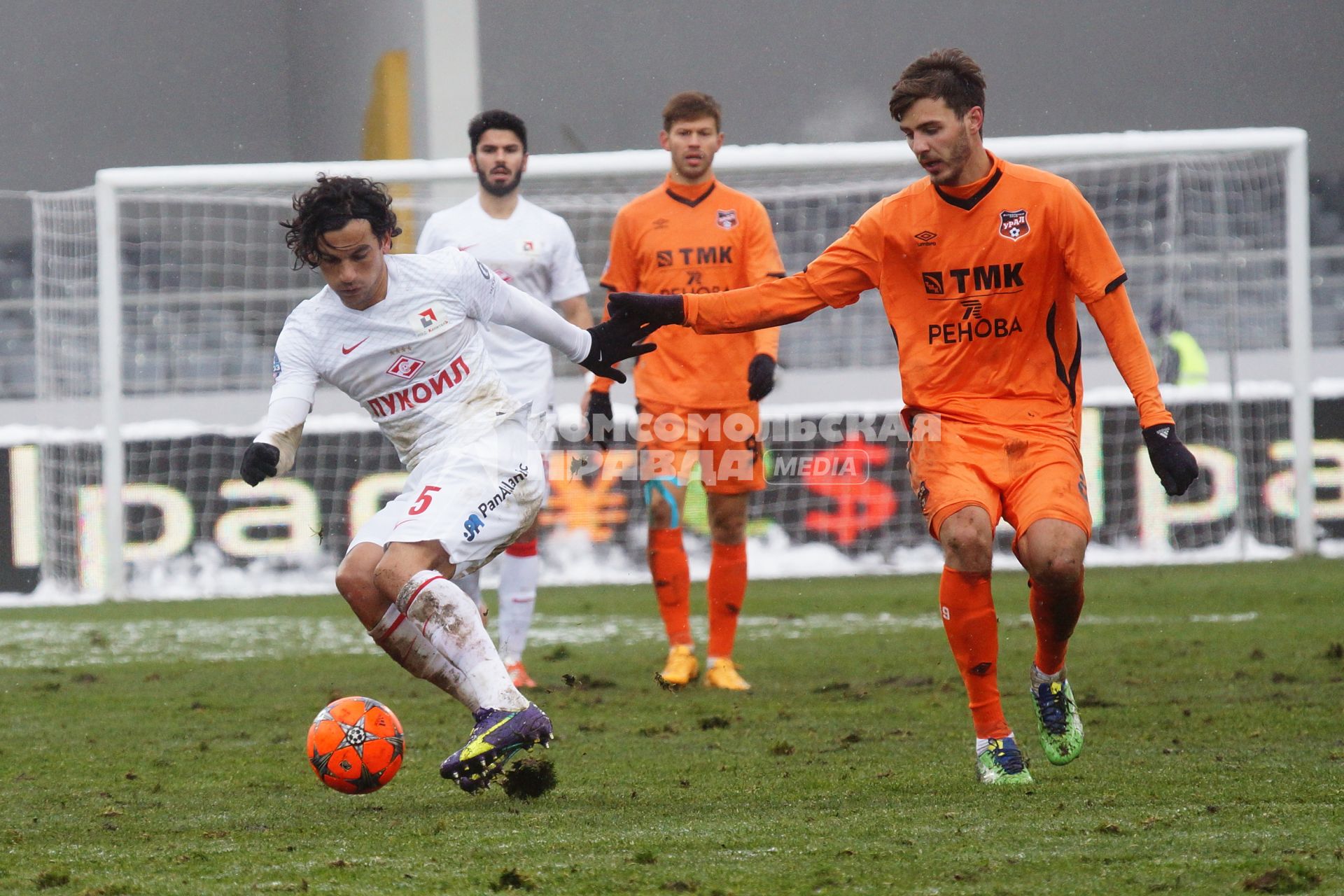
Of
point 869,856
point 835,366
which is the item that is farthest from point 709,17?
point 869,856

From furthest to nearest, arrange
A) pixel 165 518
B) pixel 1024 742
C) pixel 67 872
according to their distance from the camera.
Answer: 1. pixel 165 518
2. pixel 1024 742
3. pixel 67 872

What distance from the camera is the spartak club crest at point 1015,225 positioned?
417cm

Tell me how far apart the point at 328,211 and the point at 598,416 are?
2322 mm

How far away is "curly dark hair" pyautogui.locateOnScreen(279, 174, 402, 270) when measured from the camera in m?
4.20

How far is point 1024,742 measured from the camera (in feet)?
15.5

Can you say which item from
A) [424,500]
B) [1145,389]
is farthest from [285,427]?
[1145,389]

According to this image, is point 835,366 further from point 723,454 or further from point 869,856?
point 869,856

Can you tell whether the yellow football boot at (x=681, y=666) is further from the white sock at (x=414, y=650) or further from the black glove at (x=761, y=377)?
the white sock at (x=414, y=650)

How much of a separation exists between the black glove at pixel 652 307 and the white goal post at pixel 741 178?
244 inches

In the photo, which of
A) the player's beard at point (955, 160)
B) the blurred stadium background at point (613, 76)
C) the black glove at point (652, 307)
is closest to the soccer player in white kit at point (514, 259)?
the black glove at point (652, 307)

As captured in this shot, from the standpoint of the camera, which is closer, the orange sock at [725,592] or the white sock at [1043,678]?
the white sock at [1043,678]

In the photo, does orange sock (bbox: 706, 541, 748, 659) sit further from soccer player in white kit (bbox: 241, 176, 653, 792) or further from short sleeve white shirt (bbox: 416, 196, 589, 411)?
soccer player in white kit (bbox: 241, 176, 653, 792)

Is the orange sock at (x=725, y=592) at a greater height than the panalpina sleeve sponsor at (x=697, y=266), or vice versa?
the panalpina sleeve sponsor at (x=697, y=266)

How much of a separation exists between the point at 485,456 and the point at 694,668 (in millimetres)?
2333
